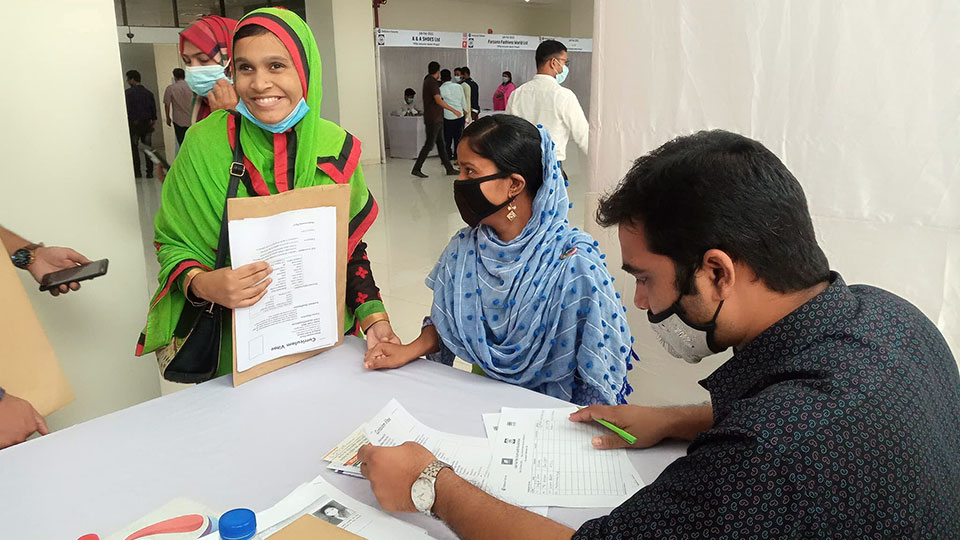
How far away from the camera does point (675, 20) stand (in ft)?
6.96

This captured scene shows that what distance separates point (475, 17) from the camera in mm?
13977

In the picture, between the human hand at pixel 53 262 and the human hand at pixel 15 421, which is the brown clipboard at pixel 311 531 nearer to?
the human hand at pixel 15 421

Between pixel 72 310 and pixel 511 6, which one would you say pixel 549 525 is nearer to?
pixel 72 310

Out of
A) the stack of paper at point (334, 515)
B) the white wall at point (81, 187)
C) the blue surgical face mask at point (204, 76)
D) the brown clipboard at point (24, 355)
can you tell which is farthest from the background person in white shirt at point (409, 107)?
the stack of paper at point (334, 515)

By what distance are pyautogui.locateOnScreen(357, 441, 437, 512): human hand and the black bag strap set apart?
750 mm

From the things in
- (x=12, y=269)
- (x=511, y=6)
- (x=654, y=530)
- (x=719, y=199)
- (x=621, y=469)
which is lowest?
(x=621, y=469)

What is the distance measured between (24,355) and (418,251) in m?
3.54

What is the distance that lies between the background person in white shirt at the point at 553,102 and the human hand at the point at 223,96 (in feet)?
7.70

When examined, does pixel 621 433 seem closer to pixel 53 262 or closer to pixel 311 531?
pixel 311 531

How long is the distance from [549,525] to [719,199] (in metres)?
0.45

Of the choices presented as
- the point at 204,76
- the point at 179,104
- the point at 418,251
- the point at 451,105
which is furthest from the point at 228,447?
the point at 451,105

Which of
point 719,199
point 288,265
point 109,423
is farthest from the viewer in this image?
point 288,265

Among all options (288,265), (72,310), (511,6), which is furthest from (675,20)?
(511,6)

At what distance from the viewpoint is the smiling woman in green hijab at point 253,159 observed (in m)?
1.48
